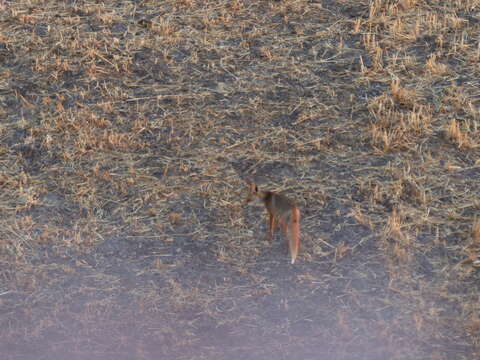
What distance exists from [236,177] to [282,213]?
101cm

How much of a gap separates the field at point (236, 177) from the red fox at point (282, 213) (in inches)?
8.9

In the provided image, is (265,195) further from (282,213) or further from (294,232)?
(294,232)

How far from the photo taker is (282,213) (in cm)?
551

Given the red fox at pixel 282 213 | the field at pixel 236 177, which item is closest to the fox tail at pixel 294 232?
the red fox at pixel 282 213

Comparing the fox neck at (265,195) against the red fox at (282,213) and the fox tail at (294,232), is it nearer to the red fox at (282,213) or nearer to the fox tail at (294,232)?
the red fox at (282,213)

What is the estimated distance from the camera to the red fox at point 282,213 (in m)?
5.38

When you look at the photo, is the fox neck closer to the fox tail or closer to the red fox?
the red fox

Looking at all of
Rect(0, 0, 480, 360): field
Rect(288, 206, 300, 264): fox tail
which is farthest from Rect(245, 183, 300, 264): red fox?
Rect(0, 0, 480, 360): field

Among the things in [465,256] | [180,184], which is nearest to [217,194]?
[180,184]

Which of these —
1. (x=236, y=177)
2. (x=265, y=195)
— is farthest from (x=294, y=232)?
(x=236, y=177)

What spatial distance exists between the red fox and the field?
225 millimetres

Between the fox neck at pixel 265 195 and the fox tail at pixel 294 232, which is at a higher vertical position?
the fox neck at pixel 265 195

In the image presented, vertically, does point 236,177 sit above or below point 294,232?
above

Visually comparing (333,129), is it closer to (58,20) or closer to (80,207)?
(80,207)
